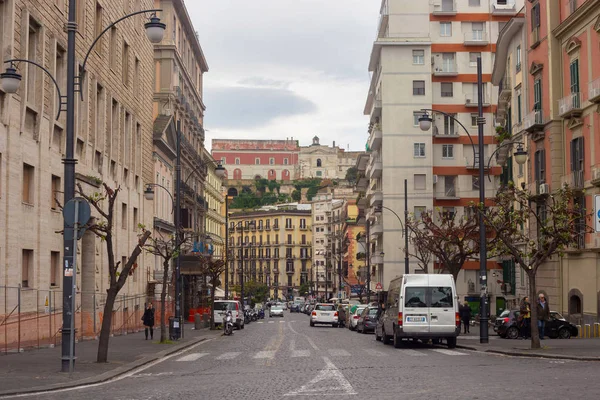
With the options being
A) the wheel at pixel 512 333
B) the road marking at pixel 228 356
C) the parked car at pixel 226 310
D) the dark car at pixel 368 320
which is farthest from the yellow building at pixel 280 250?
the road marking at pixel 228 356

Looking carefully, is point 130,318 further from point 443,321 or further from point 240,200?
point 240,200

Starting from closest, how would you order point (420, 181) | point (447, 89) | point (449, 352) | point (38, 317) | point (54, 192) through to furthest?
point (449, 352)
point (38, 317)
point (54, 192)
point (420, 181)
point (447, 89)

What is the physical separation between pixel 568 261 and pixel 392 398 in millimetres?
28074

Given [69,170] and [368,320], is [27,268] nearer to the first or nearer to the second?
[69,170]

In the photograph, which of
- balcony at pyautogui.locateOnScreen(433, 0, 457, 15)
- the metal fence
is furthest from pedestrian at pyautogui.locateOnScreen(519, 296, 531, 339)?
balcony at pyautogui.locateOnScreen(433, 0, 457, 15)

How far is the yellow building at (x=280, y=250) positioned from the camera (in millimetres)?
174500

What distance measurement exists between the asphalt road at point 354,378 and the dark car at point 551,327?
10796 millimetres

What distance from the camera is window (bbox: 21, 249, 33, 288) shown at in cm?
3025

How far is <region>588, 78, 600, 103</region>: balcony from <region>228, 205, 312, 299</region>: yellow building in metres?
139

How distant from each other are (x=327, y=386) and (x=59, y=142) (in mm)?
21246

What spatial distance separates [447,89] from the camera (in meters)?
73.6

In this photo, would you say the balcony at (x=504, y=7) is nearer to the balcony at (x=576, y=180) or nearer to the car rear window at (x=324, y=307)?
the car rear window at (x=324, y=307)

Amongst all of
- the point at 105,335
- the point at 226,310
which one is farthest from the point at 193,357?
the point at 226,310

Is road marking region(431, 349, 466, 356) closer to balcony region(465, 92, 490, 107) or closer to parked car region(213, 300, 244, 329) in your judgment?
parked car region(213, 300, 244, 329)
